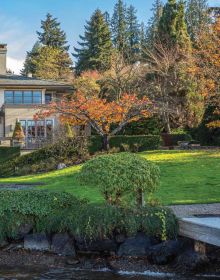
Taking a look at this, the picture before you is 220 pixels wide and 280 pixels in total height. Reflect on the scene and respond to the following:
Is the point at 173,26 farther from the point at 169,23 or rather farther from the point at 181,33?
the point at 181,33

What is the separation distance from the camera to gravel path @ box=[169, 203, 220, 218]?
12.8 m

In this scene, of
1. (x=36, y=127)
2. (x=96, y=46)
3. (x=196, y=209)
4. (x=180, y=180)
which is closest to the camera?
(x=196, y=209)

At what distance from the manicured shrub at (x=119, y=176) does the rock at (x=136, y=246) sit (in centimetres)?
112

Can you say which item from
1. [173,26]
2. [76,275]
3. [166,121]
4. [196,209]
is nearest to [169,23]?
[173,26]

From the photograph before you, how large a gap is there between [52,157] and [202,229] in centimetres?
2200

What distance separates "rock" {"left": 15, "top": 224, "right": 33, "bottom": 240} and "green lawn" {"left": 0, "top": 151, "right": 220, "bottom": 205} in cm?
174

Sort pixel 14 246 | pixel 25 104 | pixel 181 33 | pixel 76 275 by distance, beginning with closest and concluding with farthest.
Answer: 1. pixel 76 275
2. pixel 14 246
3. pixel 25 104
4. pixel 181 33

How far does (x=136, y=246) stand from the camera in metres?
10.8

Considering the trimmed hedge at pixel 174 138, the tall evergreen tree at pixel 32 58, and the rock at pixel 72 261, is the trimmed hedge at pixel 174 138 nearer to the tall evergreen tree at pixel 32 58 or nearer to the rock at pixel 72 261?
the rock at pixel 72 261

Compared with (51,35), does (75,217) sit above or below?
below

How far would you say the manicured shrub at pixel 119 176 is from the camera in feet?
37.2

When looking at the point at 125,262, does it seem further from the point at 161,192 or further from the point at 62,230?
the point at 161,192

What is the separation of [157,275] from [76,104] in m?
22.4

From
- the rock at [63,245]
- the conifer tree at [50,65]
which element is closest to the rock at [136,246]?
the rock at [63,245]
